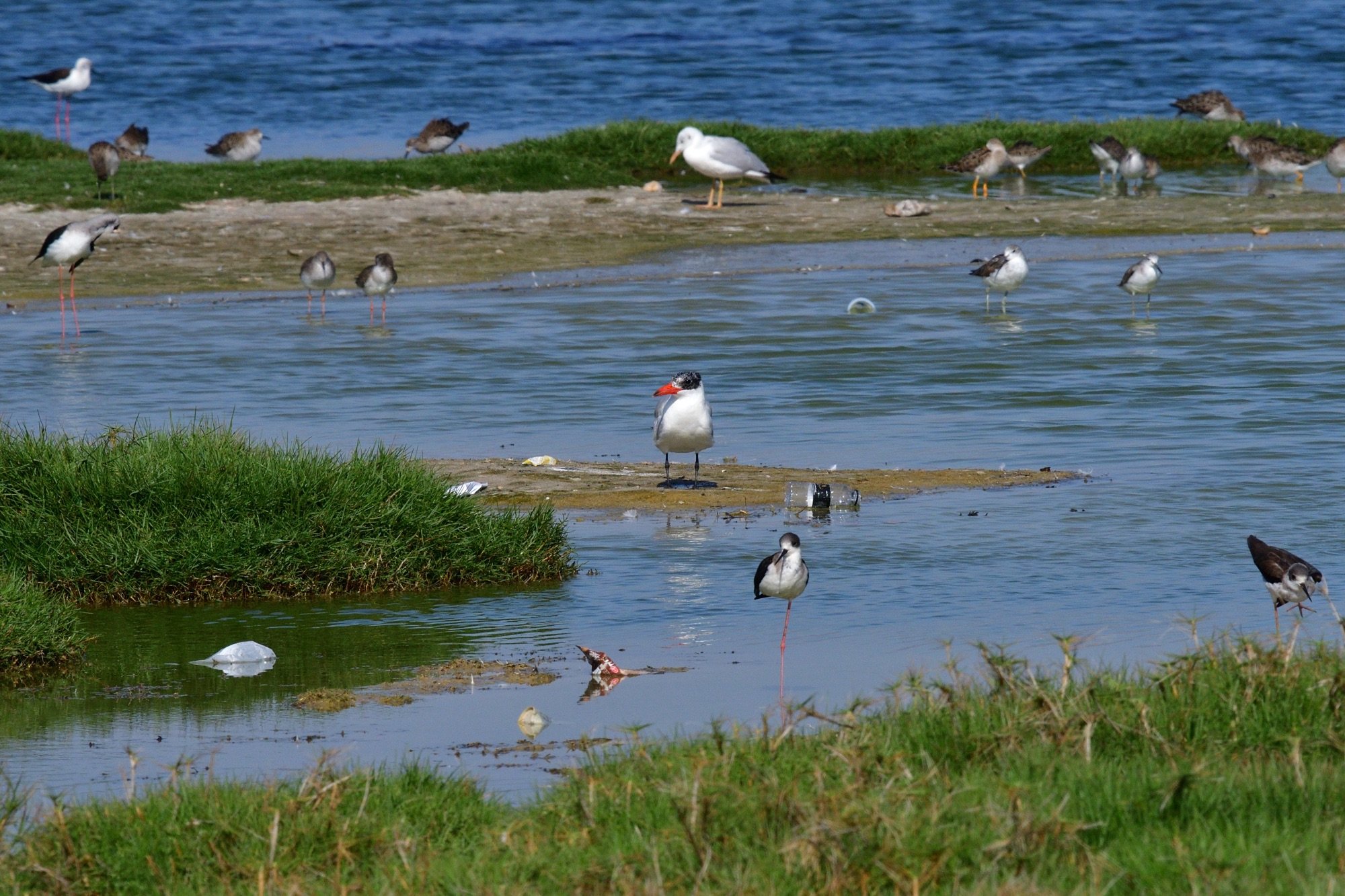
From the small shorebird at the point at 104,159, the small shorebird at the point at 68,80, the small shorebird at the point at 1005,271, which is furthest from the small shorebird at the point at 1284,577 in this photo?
the small shorebird at the point at 68,80

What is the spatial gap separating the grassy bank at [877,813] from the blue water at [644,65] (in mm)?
34596

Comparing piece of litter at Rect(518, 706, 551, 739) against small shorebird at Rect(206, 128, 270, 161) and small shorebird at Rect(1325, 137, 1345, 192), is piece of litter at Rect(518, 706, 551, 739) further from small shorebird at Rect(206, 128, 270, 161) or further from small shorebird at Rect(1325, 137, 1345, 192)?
small shorebird at Rect(206, 128, 270, 161)

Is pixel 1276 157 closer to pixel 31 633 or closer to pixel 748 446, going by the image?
pixel 748 446

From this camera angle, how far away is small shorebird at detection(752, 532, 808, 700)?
8430 mm

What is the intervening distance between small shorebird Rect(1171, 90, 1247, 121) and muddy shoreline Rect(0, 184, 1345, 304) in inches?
281

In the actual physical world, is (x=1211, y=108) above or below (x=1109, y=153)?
above

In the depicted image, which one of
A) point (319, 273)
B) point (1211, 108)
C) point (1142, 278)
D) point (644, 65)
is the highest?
point (644, 65)

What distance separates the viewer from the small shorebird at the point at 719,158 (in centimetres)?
2950

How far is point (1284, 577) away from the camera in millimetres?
8047

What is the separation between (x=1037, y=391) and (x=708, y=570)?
613cm

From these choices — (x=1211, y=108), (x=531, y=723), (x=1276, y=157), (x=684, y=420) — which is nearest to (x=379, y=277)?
(x=684, y=420)

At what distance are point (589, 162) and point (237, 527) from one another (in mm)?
23618

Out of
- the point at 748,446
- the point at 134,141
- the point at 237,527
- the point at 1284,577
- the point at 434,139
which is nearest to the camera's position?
the point at 1284,577

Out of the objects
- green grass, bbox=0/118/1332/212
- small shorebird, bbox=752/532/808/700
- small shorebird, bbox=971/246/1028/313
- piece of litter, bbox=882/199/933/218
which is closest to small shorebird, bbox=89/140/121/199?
green grass, bbox=0/118/1332/212
